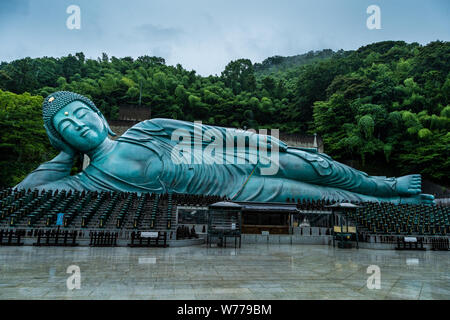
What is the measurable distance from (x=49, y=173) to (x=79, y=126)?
3.34 m

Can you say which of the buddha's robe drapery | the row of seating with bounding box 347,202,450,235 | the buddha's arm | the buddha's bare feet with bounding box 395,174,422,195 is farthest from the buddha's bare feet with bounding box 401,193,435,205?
the buddha's arm

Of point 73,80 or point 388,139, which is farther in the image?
point 73,80

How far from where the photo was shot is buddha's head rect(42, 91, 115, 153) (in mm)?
19047

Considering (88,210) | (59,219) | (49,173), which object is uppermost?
(49,173)

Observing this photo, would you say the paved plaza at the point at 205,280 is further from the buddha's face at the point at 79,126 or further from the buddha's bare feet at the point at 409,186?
the buddha's bare feet at the point at 409,186

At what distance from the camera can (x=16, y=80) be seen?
42.8 metres

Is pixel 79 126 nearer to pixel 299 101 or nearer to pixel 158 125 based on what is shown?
pixel 158 125

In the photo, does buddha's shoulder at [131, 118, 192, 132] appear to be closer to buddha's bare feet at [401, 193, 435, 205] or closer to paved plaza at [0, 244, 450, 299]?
paved plaza at [0, 244, 450, 299]

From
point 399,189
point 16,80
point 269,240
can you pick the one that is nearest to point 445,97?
A: point 399,189

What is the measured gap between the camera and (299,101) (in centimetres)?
4884

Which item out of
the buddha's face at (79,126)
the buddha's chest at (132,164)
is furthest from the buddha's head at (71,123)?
the buddha's chest at (132,164)

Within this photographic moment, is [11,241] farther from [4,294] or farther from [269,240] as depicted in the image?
[269,240]

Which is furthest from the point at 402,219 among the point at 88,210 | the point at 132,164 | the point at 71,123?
the point at 71,123
